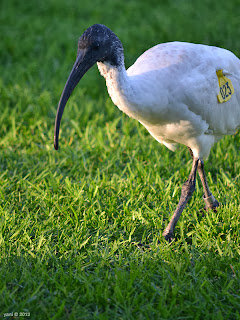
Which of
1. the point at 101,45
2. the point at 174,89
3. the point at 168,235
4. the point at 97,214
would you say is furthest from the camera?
the point at 97,214

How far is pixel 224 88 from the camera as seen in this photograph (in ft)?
13.3

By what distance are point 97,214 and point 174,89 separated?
136 cm

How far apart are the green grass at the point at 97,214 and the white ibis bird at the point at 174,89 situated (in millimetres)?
327

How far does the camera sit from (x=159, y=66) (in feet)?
12.2

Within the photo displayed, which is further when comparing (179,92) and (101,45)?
(179,92)

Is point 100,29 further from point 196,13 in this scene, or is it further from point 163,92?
point 196,13

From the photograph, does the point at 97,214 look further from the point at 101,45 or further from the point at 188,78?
the point at 101,45

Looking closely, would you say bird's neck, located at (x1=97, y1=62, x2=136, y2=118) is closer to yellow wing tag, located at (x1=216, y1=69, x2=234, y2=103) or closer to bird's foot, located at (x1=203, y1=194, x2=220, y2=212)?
yellow wing tag, located at (x1=216, y1=69, x2=234, y2=103)

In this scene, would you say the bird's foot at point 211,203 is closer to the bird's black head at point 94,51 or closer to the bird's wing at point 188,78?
the bird's wing at point 188,78

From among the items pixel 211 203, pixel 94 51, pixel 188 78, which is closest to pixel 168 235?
pixel 211 203

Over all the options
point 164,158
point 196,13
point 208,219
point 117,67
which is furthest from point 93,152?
point 196,13

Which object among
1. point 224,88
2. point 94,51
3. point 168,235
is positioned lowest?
point 168,235

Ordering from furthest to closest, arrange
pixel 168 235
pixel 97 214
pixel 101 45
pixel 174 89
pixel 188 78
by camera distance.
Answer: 1. pixel 97 214
2. pixel 168 235
3. pixel 188 78
4. pixel 174 89
5. pixel 101 45

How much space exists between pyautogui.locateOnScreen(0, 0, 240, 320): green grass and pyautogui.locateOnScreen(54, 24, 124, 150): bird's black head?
3.83 ft
